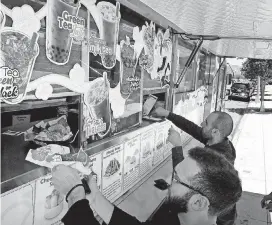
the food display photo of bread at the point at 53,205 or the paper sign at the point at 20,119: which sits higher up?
the paper sign at the point at 20,119

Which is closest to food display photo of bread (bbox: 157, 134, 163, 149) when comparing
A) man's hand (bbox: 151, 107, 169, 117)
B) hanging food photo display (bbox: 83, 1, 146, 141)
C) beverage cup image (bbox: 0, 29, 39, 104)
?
man's hand (bbox: 151, 107, 169, 117)

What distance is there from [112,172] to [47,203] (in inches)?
34.2

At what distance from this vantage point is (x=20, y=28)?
5.09 ft

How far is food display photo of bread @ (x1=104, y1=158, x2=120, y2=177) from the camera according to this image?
2.64 metres

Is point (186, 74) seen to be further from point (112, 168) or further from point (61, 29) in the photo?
point (61, 29)

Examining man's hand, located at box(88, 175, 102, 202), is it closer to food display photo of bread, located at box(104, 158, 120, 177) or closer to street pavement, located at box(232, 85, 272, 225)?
food display photo of bread, located at box(104, 158, 120, 177)

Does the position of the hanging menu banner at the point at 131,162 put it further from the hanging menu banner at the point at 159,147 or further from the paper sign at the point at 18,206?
the paper sign at the point at 18,206

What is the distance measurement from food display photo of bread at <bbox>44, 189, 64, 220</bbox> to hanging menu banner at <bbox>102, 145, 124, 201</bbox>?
1.83 feet

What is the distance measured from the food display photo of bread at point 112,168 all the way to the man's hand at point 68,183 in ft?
3.21

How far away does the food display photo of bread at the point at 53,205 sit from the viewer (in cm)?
195

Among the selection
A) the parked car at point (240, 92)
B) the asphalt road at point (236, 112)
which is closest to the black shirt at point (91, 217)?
the asphalt road at point (236, 112)

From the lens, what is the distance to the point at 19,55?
62.2 inches

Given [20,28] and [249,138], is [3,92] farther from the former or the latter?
[249,138]

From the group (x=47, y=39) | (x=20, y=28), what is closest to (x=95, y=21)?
(x=47, y=39)
